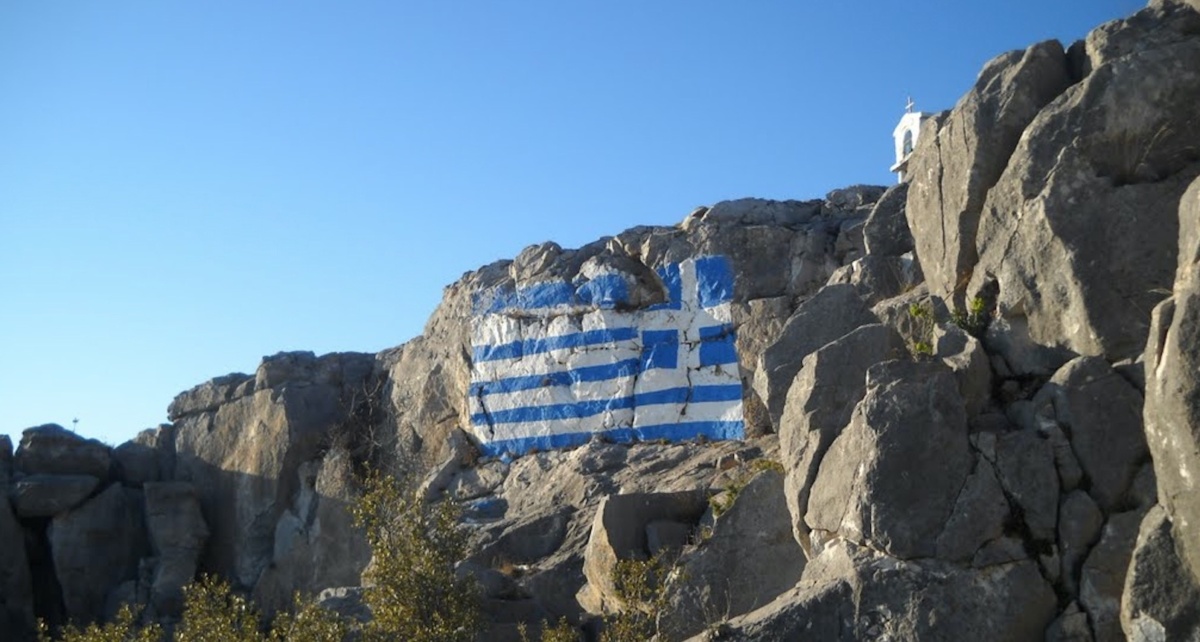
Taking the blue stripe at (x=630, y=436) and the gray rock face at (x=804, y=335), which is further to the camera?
the blue stripe at (x=630, y=436)

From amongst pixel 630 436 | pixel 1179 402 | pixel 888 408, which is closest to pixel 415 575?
pixel 888 408

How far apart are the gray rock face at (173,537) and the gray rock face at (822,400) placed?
1220cm

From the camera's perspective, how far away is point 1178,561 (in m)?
8.20

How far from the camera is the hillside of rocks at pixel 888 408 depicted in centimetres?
895

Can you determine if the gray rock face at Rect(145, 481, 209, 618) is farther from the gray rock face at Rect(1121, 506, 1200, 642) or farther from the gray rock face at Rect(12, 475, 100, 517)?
the gray rock face at Rect(1121, 506, 1200, 642)

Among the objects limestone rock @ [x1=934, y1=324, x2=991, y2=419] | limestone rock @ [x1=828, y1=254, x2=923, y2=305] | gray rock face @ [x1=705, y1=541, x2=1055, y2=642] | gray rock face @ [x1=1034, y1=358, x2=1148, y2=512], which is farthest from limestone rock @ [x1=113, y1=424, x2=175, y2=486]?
gray rock face @ [x1=1034, y1=358, x2=1148, y2=512]

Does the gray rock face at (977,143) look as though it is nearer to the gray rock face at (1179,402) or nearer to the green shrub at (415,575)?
the gray rock face at (1179,402)

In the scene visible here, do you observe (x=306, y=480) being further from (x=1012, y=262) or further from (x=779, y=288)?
(x=1012, y=262)

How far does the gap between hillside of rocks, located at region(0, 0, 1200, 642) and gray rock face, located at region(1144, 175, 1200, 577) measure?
2 centimetres

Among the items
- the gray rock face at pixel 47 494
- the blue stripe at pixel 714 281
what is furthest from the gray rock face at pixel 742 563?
the gray rock face at pixel 47 494

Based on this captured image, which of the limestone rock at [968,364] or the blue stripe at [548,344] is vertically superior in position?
the blue stripe at [548,344]

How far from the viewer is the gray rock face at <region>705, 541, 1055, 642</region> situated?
8891mm

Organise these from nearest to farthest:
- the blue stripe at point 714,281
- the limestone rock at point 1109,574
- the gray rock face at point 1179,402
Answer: the gray rock face at point 1179,402, the limestone rock at point 1109,574, the blue stripe at point 714,281

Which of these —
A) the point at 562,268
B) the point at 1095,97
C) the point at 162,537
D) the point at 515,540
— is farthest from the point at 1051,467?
the point at 162,537
